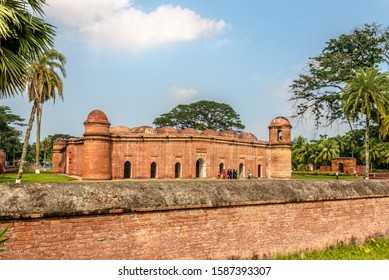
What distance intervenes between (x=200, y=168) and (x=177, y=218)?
91.6ft

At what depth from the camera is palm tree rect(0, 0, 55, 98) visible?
21.2 ft

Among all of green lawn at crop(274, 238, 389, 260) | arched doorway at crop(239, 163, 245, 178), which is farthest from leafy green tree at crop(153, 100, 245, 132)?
green lawn at crop(274, 238, 389, 260)

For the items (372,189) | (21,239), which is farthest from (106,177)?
(21,239)

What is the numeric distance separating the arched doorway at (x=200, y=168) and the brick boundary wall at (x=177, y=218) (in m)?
25.0

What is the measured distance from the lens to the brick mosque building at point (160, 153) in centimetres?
3002

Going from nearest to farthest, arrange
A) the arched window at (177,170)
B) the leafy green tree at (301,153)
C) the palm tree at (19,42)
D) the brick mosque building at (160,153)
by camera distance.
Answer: the palm tree at (19,42), the brick mosque building at (160,153), the arched window at (177,170), the leafy green tree at (301,153)

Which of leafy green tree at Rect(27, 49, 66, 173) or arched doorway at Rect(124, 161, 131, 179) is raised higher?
leafy green tree at Rect(27, 49, 66, 173)

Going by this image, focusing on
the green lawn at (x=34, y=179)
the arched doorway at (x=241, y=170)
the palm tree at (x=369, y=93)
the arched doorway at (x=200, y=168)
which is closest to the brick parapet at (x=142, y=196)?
the palm tree at (x=369, y=93)

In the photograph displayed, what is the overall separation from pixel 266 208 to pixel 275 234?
0.52 metres

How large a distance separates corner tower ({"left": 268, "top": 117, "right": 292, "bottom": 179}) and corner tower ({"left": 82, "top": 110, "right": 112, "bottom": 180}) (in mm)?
17684

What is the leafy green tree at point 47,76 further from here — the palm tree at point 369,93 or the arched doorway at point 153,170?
the palm tree at point 369,93

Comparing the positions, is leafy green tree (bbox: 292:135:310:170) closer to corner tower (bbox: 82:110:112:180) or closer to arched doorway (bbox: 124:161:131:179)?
arched doorway (bbox: 124:161:131:179)

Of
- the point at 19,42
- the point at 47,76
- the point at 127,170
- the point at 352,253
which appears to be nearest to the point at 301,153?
the point at 127,170

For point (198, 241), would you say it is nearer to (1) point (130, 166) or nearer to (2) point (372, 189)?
(2) point (372, 189)
